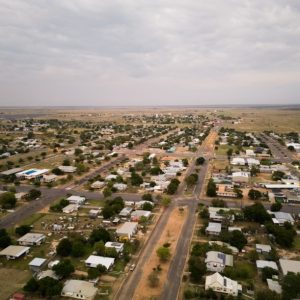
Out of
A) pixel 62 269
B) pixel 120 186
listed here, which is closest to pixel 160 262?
pixel 62 269

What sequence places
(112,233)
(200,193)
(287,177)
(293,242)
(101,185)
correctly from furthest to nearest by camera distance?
1. (287,177)
2. (101,185)
3. (200,193)
4. (112,233)
5. (293,242)

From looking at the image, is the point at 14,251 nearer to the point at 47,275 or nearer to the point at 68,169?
the point at 47,275

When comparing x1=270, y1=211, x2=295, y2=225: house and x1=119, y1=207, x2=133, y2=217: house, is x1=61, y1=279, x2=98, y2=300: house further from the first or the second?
x1=270, y1=211, x2=295, y2=225: house

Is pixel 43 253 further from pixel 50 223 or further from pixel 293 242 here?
pixel 293 242

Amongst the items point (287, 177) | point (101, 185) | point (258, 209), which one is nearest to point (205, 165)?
point (287, 177)

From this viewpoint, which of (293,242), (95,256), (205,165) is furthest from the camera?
(205,165)

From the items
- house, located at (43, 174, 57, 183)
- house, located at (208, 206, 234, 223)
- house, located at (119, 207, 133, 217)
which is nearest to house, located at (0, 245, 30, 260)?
house, located at (119, 207, 133, 217)

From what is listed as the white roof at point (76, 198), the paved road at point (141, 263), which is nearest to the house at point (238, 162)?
the paved road at point (141, 263)
